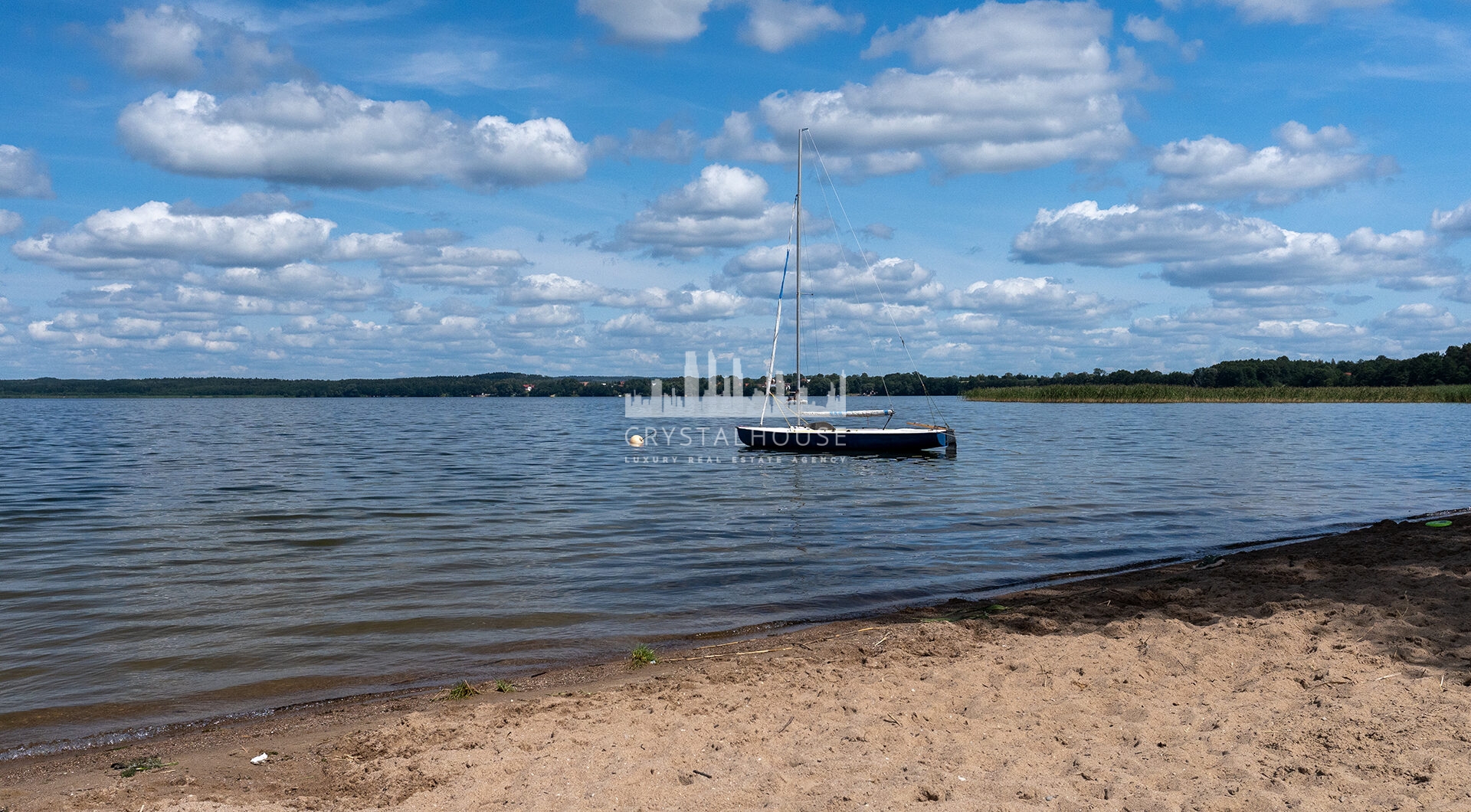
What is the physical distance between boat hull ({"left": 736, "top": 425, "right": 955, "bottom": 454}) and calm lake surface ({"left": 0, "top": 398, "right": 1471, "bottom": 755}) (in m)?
0.78

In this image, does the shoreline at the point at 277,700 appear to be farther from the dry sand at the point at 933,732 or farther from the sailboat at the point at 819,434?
the sailboat at the point at 819,434

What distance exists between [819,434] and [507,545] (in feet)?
70.7

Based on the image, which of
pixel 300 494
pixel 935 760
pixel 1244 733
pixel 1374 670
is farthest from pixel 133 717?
pixel 300 494

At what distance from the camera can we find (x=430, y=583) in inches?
538

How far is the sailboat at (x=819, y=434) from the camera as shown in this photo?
36906 millimetres

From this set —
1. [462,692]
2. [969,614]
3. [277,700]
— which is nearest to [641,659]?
[462,692]

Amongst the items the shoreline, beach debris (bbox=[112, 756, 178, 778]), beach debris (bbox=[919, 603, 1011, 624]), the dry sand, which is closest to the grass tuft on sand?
the dry sand

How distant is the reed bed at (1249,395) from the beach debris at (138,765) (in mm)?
115135

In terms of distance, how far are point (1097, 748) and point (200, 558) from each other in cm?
1568

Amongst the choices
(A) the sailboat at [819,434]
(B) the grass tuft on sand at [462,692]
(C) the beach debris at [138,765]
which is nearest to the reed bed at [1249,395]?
(A) the sailboat at [819,434]

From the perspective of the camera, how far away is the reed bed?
352ft

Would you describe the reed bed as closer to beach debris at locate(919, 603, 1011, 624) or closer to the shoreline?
beach debris at locate(919, 603, 1011, 624)

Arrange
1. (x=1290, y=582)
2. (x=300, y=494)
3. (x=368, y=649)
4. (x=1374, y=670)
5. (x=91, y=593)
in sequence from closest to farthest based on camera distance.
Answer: (x=1374, y=670)
(x=368, y=649)
(x=1290, y=582)
(x=91, y=593)
(x=300, y=494)

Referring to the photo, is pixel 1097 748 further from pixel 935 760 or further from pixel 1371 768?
pixel 1371 768
